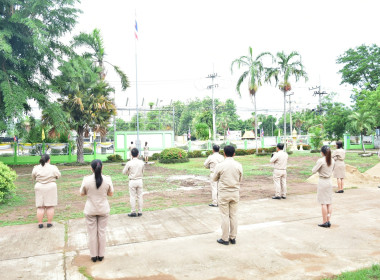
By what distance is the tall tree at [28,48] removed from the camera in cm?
1471

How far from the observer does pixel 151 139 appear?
2528cm

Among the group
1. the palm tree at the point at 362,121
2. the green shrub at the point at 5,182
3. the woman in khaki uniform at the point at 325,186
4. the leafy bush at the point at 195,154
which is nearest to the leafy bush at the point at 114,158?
the leafy bush at the point at 195,154

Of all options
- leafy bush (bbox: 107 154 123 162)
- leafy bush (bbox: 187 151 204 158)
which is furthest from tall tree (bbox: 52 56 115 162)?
leafy bush (bbox: 187 151 204 158)

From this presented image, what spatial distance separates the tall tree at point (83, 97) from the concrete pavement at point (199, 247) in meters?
13.8

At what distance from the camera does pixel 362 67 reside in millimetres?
34188

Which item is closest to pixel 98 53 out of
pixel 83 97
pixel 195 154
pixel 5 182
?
pixel 83 97

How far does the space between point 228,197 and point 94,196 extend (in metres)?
2.08

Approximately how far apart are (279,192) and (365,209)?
6.85ft

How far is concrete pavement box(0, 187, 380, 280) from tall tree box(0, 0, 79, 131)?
11.7 m

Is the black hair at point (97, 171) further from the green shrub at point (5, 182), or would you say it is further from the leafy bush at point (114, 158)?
the leafy bush at point (114, 158)

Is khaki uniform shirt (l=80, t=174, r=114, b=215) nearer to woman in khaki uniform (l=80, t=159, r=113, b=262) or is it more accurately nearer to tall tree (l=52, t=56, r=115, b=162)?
woman in khaki uniform (l=80, t=159, r=113, b=262)

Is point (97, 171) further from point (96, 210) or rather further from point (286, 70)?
point (286, 70)

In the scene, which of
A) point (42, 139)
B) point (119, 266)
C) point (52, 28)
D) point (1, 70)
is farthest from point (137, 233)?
point (42, 139)

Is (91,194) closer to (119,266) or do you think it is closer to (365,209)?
(119,266)
